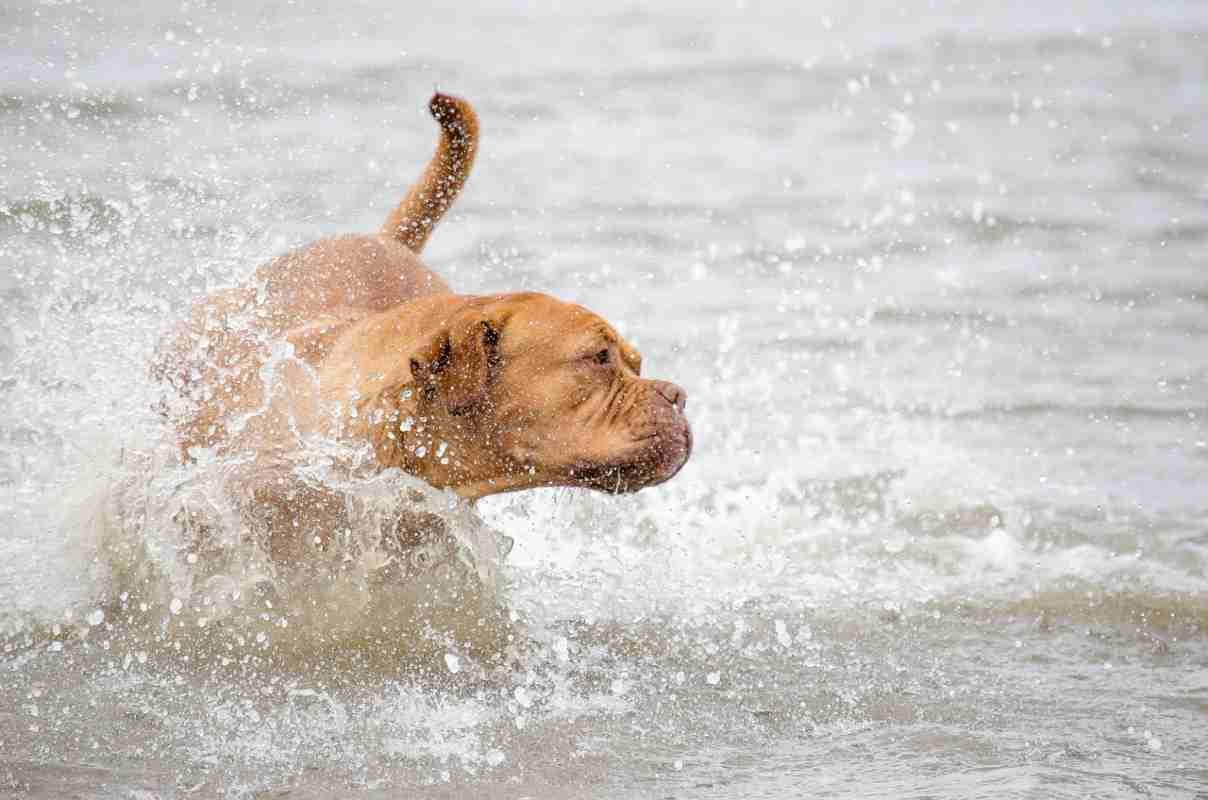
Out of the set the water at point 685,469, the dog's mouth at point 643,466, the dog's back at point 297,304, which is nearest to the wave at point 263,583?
the water at point 685,469

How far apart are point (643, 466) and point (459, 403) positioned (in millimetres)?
483

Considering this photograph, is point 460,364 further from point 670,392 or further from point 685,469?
point 685,469

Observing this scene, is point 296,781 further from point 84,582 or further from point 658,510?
point 658,510

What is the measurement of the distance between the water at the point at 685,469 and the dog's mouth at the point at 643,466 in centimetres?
45

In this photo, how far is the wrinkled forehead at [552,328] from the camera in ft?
13.3

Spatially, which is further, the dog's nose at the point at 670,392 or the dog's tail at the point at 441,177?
the dog's tail at the point at 441,177

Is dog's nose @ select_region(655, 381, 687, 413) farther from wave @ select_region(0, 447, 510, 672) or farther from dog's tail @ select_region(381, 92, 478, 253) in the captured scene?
dog's tail @ select_region(381, 92, 478, 253)

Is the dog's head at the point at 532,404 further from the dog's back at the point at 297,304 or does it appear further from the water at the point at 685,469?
the dog's back at the point at 297,304

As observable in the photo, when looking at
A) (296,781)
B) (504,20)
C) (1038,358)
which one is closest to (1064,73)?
(504,20)

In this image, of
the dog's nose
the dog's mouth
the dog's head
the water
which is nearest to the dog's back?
the water

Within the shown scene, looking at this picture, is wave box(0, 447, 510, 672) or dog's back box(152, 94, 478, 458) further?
dog's back box(152, 94, 478, 458)

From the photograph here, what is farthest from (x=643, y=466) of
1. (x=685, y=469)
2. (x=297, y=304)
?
(x=685, y=469)

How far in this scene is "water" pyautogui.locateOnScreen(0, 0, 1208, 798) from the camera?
4.16 m

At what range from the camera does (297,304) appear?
5.08 metres
